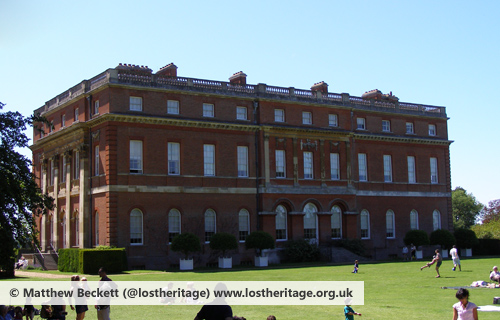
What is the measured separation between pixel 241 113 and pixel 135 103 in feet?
29.1

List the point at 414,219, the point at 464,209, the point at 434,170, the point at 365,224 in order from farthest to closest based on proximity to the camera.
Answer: the point at 464,209 < the point at 434,170 < the point at 414,219 < the point at 365,224

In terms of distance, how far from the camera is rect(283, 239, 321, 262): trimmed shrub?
49.1m

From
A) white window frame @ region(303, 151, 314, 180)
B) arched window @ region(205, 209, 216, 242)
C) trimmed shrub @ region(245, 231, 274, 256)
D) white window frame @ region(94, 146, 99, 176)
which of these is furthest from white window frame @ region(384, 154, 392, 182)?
white window frame @ region(94, 146, 99, 176)

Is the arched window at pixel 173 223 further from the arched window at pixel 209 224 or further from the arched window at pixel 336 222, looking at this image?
the arched window at pixel 336 222

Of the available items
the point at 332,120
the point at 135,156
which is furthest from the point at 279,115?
the point at 135,156

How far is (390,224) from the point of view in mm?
57188

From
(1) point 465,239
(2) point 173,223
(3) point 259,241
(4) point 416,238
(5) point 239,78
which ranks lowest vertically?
(1) point 465,239

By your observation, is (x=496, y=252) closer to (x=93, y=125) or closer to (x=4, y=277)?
(x=93, y=125)

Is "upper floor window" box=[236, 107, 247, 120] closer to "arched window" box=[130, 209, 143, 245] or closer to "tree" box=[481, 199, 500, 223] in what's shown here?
"arched window" box=[130, 209, 143, 245]

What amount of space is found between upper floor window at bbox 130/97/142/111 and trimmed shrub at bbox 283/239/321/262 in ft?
52.0

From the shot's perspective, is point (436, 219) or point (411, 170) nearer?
point (411, 170)

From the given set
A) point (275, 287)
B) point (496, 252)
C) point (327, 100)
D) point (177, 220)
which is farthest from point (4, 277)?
point (496, 252)

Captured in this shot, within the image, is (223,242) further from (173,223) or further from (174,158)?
(174,158)

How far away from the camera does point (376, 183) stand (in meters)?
56.5
